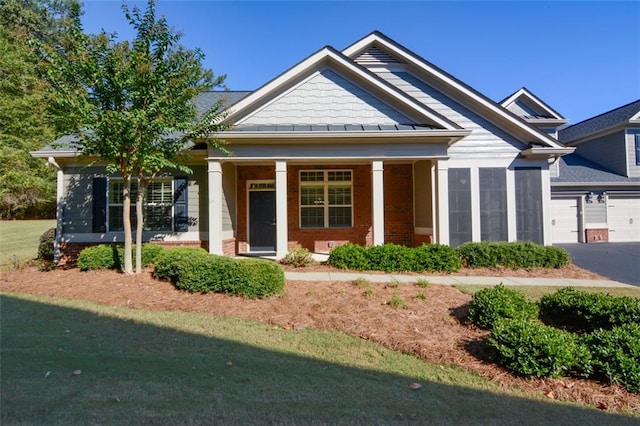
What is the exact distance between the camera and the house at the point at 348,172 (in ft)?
32.1

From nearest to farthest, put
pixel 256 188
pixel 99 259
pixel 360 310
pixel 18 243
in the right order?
pixel 360 310
pixel 99 259
pixel 256 188
pixel 18 243

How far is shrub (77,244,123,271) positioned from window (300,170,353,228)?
5.81m

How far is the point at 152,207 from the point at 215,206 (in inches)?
91.0

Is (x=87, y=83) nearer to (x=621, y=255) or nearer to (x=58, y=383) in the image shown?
(x=58, y=383)

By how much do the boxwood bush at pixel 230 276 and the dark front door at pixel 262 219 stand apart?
17.6ft

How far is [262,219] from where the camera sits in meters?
12.2

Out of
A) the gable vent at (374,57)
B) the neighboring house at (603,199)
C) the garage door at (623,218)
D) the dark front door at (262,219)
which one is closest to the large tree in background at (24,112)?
the dark front door at (262,219)

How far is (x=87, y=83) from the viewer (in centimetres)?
712

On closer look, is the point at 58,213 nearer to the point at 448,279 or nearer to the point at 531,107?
the point at 448,279

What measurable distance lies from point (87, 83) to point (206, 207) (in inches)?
177

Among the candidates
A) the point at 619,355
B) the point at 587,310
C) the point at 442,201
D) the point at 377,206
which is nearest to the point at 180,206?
the point at 377,206

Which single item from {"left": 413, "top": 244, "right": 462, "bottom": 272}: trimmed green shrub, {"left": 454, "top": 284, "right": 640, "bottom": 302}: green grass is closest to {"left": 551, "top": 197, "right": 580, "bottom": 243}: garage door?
{"left": 454, "top": 284, "right": 640, "bottom": 302}: green grass

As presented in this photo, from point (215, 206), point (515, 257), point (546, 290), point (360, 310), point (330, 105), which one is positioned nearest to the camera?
point (360, 310)

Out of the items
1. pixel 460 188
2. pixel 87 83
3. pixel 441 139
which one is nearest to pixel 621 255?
pixel 460 188
